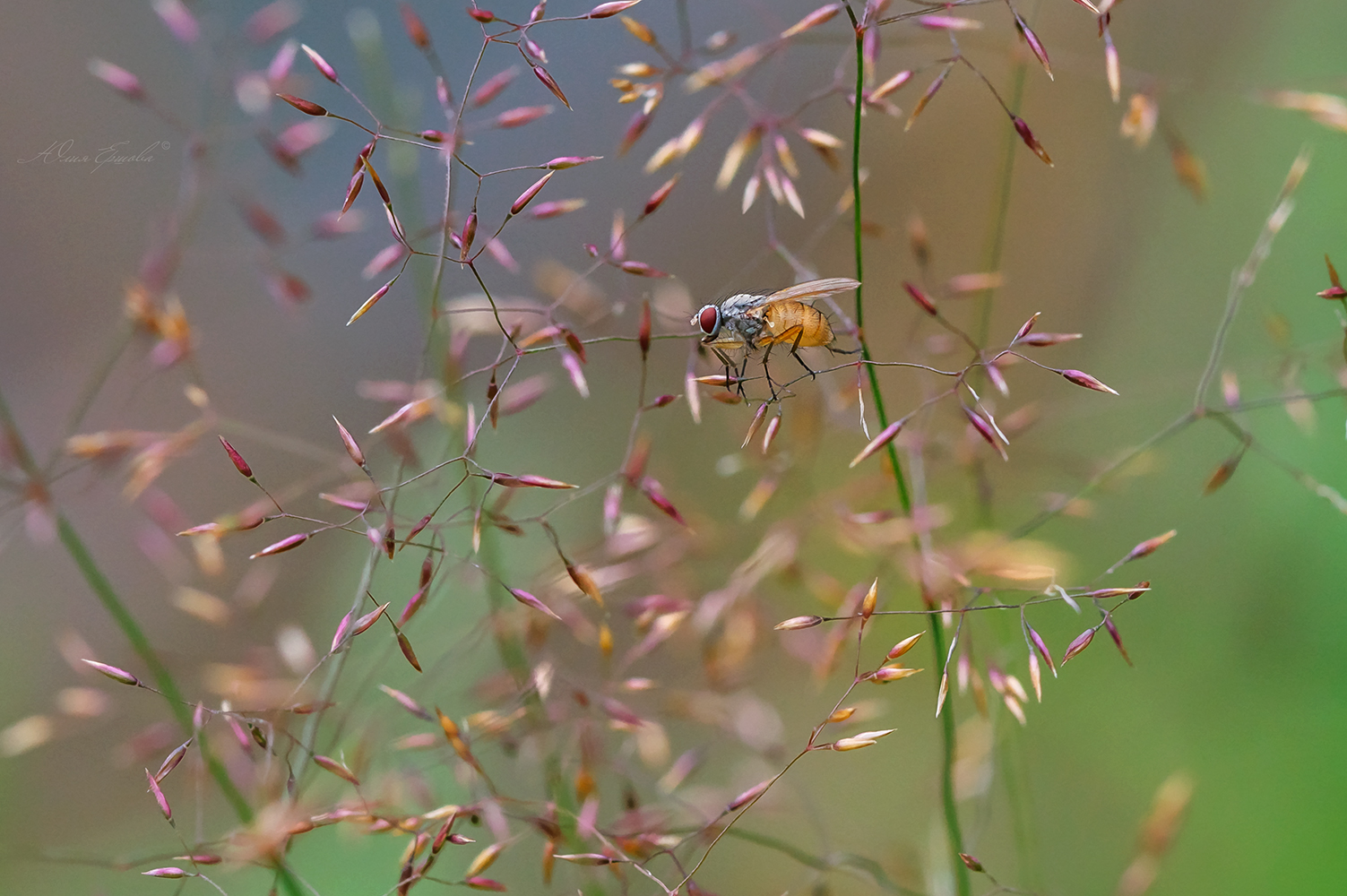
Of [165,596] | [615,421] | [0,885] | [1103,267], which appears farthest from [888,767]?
[165,596]

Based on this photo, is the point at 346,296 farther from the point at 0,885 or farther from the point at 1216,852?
the point at 1216,852

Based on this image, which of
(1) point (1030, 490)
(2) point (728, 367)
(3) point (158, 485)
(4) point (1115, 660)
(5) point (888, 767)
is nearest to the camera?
(2) point (728, 367)

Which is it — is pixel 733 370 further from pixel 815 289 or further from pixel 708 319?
pixel 815 289

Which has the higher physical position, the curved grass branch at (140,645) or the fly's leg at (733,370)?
the fly's leg at (733,370)

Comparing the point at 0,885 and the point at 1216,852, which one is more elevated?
the point at 1216,852
